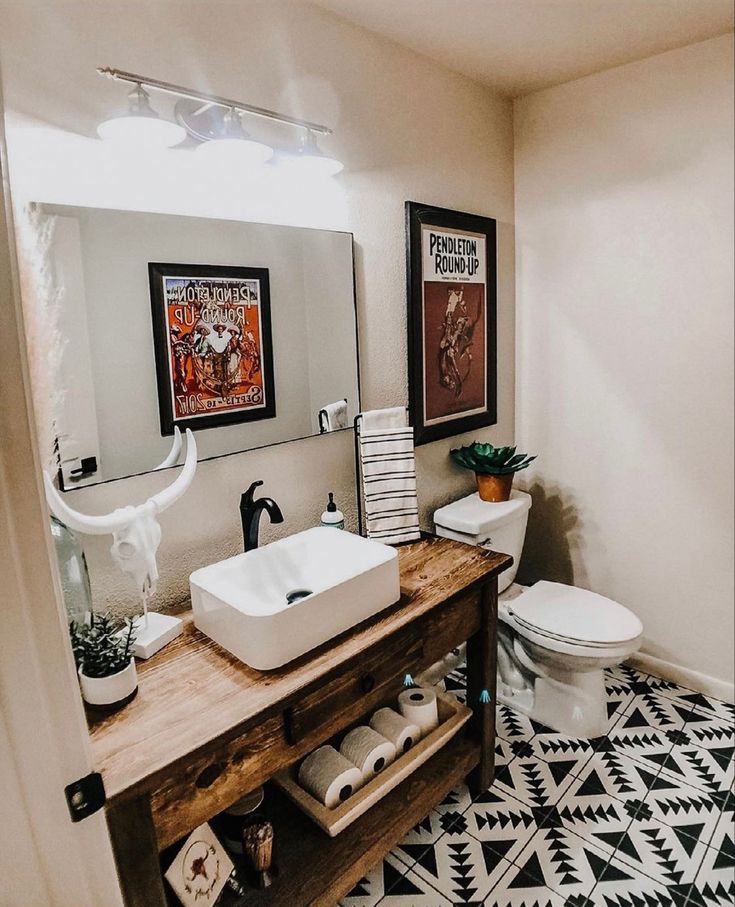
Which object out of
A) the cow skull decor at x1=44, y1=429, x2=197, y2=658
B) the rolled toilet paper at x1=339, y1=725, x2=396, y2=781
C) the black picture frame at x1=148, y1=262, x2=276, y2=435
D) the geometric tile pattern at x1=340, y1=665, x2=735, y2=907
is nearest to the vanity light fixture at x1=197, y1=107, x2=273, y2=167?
the black picture frame at x1=148, y1=262, x2=276, y2=435

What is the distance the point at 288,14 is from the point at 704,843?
255 centimetres

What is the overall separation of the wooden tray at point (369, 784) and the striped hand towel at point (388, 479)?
0.57 meters

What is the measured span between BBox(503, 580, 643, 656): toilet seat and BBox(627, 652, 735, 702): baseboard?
485 millimetres

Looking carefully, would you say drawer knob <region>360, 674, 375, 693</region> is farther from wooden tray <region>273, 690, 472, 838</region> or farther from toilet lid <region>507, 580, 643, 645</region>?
toilet lid <region>507, 580, 643, 645</region>

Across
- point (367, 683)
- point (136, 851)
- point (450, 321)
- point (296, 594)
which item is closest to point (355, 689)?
point (367, 683)

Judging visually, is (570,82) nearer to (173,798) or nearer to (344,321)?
(344,321)

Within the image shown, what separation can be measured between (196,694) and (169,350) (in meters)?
0.80

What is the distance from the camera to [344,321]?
1.92 m

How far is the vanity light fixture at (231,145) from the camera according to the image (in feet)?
4.84

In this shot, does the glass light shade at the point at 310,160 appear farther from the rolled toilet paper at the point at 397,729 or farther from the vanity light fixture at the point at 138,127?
the rolled toilet paper at the point at 397,729

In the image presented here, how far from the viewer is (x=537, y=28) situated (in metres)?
1.88

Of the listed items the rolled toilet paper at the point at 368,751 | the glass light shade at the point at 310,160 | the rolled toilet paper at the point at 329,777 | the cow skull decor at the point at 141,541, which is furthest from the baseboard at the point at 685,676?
the glass light shade at the point at 310,160

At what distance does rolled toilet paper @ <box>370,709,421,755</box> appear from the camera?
1.70 m

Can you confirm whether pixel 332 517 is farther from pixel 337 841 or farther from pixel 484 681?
pixel 337 841
